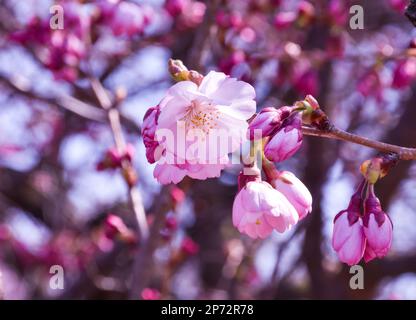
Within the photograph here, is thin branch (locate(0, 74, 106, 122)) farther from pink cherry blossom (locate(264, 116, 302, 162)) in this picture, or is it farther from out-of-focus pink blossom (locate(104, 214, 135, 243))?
pink cherry blossom (locate(264, 116, 302, 162))

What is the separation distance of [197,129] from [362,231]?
474 millimetres

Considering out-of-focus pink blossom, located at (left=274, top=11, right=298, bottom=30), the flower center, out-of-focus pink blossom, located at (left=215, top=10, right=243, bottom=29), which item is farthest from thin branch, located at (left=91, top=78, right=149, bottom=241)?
out-of-focus pink blossom, located at (left=274, top=11, right=298, bottom=30)

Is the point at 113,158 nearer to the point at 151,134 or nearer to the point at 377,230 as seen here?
the point at 151,134

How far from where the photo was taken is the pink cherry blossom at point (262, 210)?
145 centimetres

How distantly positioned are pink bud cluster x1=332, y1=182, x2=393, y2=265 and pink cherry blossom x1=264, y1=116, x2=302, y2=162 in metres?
0.21

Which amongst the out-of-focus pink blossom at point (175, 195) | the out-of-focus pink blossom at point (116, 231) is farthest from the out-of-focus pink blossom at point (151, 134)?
the out-of-focus pink blossom at point (116, 231)

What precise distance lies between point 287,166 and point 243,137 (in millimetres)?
2953

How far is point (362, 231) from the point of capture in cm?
147

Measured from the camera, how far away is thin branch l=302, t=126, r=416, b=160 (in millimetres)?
1382

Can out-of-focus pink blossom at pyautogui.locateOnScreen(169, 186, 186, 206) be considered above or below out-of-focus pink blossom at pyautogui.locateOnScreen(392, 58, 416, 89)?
below

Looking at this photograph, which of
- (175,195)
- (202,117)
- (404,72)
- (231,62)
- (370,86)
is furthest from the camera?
(370,86)

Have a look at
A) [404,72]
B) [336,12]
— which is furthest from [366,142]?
[336,12]

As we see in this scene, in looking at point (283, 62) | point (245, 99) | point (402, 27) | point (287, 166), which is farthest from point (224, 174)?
point (245, 99)

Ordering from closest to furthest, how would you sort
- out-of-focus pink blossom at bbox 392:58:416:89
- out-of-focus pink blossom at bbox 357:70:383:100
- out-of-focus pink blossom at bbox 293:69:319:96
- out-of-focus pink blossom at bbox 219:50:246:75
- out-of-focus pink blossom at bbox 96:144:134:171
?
1. out-of-focus pink blossom at bbox 96:144:134:171
2. out-of-focus pink blossom at bbox 219:50:246:75
3. out-of-focus pink blossom at bbox 392:58:416:89
4. out-of-focus pink blossom at bbox 293:69:319:96
5. out-of-focus pink blossom at bbox 357:70:383:100
